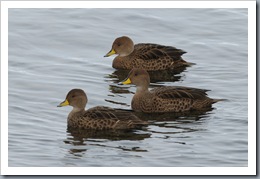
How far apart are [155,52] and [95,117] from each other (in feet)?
17.3

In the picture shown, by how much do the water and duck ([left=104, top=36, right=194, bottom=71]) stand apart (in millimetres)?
388

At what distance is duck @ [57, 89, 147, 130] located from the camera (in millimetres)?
15562

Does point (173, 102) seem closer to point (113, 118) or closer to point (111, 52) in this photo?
point (113, 118)

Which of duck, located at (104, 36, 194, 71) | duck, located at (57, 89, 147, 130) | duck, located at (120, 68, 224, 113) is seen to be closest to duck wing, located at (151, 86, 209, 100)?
duck, located at (120, 68, 224, 113)

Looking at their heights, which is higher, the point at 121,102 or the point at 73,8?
the point at 73,8

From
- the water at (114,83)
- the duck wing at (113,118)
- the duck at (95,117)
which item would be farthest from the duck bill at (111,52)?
the duck wing at (113,118)

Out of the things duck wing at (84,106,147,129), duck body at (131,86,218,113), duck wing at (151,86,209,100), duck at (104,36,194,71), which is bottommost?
duck wing at (84,106,147,129)

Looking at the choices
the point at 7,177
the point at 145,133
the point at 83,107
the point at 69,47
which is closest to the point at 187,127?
the point at 145,133

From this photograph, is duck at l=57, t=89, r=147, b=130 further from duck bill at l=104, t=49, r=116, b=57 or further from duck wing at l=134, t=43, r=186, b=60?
duck wing at l=134, t=43, r=186, b=60

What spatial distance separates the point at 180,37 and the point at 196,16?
203 cm

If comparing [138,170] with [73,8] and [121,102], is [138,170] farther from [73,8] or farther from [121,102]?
[73,8]

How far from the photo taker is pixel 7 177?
12609 mm

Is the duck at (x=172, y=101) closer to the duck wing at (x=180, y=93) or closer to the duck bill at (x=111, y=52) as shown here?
the duck wing at (x=180, y=93)

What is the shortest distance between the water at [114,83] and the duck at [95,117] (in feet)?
0.75
